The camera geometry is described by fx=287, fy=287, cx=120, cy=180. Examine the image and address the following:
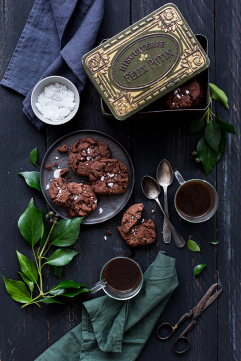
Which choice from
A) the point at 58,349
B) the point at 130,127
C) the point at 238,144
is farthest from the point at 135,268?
the point at 238,144

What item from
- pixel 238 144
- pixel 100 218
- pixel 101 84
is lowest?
pixel 238 144

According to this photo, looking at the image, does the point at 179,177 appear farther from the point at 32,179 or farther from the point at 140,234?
the point at 32,179

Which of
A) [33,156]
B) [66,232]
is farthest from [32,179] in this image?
[66,232]

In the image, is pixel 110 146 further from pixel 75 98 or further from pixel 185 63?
pixel 185 63

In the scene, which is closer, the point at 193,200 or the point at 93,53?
the point at 93,53

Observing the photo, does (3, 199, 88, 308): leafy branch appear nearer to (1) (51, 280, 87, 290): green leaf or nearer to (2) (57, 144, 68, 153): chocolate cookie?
(1) (51, 280, 87, 290): green leaf

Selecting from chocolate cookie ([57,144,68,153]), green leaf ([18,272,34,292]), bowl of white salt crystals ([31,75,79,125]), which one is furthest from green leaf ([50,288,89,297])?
bowl of white salt crystals ([31,75,79,125])

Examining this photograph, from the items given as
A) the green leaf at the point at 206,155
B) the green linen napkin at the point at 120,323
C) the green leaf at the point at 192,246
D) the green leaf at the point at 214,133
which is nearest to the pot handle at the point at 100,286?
the green linen napkin at the point at 120,323
